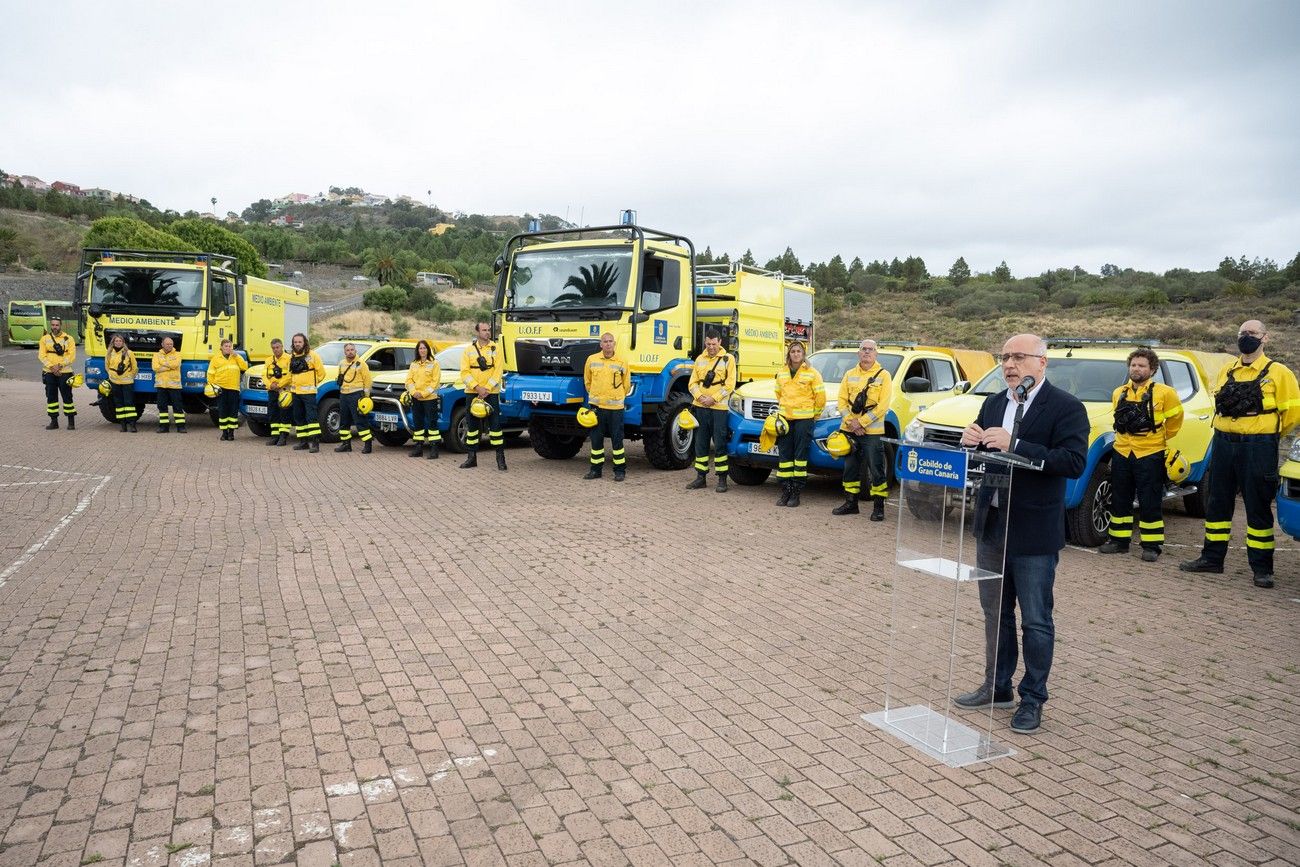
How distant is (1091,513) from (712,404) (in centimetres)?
432

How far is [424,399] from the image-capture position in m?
13.2

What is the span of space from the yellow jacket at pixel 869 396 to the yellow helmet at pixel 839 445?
128 millimetres

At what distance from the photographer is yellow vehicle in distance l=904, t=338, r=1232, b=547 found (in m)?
8.12

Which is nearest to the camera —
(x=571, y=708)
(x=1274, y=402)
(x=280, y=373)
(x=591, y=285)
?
(x=571, y=708)

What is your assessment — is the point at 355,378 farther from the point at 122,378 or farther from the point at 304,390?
the point at 122,378

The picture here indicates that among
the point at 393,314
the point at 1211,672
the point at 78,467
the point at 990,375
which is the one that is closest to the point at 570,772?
the point at 1211,672

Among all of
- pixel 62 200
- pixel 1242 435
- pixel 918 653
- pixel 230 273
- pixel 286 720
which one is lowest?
pixel 286 720

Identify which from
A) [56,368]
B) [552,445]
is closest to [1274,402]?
[552,445]

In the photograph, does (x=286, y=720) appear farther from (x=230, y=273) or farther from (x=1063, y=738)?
(x=230, y=273)

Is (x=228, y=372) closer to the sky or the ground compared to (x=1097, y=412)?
closer to the ground

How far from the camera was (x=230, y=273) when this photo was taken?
16703mm

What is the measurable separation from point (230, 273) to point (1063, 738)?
658 inches

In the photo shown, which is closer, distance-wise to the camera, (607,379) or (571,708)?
(571,708)

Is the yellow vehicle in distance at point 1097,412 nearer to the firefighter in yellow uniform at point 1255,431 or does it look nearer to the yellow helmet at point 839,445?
the yellow helmet at point 839,445
